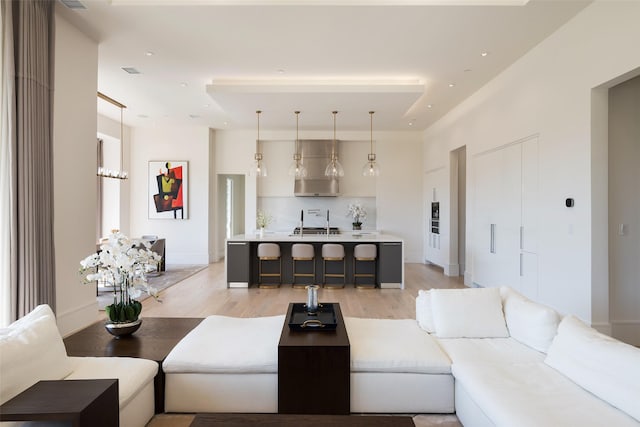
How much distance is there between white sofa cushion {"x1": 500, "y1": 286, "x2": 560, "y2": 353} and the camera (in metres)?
2.49

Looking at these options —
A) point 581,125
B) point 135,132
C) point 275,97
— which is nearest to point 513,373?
point 581,125

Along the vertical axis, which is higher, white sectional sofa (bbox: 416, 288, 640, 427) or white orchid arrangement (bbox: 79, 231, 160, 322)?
white orchid arrangement (bbox: 79, 231, 160, 322)

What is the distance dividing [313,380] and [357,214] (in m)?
6.67

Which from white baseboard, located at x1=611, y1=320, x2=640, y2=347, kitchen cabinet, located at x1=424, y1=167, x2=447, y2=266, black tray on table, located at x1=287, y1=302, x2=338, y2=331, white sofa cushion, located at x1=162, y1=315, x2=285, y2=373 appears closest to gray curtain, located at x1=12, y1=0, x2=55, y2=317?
white sofa cushion, located at x1=162, y1=315, x2=285, y2=373

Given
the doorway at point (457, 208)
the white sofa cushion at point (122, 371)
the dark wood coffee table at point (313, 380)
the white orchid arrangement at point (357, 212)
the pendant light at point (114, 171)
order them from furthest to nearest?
the white orchid arrangement at point (357, 212), the doorway at point (457, 208), the pendant light at point (114, 171), the dark wood coffee table at point (313, 380), the white sofa cushion at point (122, 371)

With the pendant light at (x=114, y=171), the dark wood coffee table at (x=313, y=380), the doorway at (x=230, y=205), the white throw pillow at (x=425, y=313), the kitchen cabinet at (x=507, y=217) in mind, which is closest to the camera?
the dark wood coffee table at (x=313, y=380)

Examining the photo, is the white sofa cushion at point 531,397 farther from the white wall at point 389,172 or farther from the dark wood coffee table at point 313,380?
the white wall at point 389,172

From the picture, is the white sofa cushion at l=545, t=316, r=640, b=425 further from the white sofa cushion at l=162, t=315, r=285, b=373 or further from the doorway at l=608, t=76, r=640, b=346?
the doorway at l=608, t=76, r=640, b=346

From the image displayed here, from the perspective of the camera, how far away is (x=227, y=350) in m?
2.50

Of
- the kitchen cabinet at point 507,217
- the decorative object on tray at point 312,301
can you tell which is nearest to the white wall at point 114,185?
the decorative object on tray at point 312,301

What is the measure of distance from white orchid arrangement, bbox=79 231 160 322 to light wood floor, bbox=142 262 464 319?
194 centimetres

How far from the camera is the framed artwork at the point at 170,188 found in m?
8.88

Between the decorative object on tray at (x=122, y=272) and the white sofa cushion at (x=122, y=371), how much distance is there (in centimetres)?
49

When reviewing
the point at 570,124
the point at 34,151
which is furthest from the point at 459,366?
the point at 34,151
